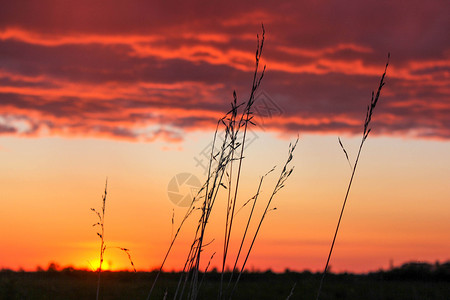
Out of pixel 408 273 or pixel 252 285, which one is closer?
pixel 252 285

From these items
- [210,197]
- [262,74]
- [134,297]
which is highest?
[262,74]

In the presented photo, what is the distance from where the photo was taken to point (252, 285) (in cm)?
934

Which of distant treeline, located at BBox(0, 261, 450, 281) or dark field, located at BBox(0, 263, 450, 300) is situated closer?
dark field, located at BBox(0, 263, 450, 300)

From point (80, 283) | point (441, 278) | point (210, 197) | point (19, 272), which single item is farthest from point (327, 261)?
point (441, 278)

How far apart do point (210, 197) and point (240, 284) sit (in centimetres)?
648

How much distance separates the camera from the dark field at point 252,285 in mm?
8281

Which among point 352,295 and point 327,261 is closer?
point 327,261

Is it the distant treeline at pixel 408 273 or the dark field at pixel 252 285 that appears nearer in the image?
the dark field at pixel 252 285

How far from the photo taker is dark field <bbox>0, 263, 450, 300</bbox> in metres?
8.28

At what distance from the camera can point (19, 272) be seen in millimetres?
9789

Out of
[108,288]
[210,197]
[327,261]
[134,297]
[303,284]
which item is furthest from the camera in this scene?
[303,284]

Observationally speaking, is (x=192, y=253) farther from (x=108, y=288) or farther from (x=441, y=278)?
(x=441, y=278)

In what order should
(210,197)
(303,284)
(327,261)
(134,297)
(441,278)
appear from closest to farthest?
(327,261) < (210,197) < (134,297) < (303,284) < (441,278)

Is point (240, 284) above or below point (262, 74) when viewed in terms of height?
below
